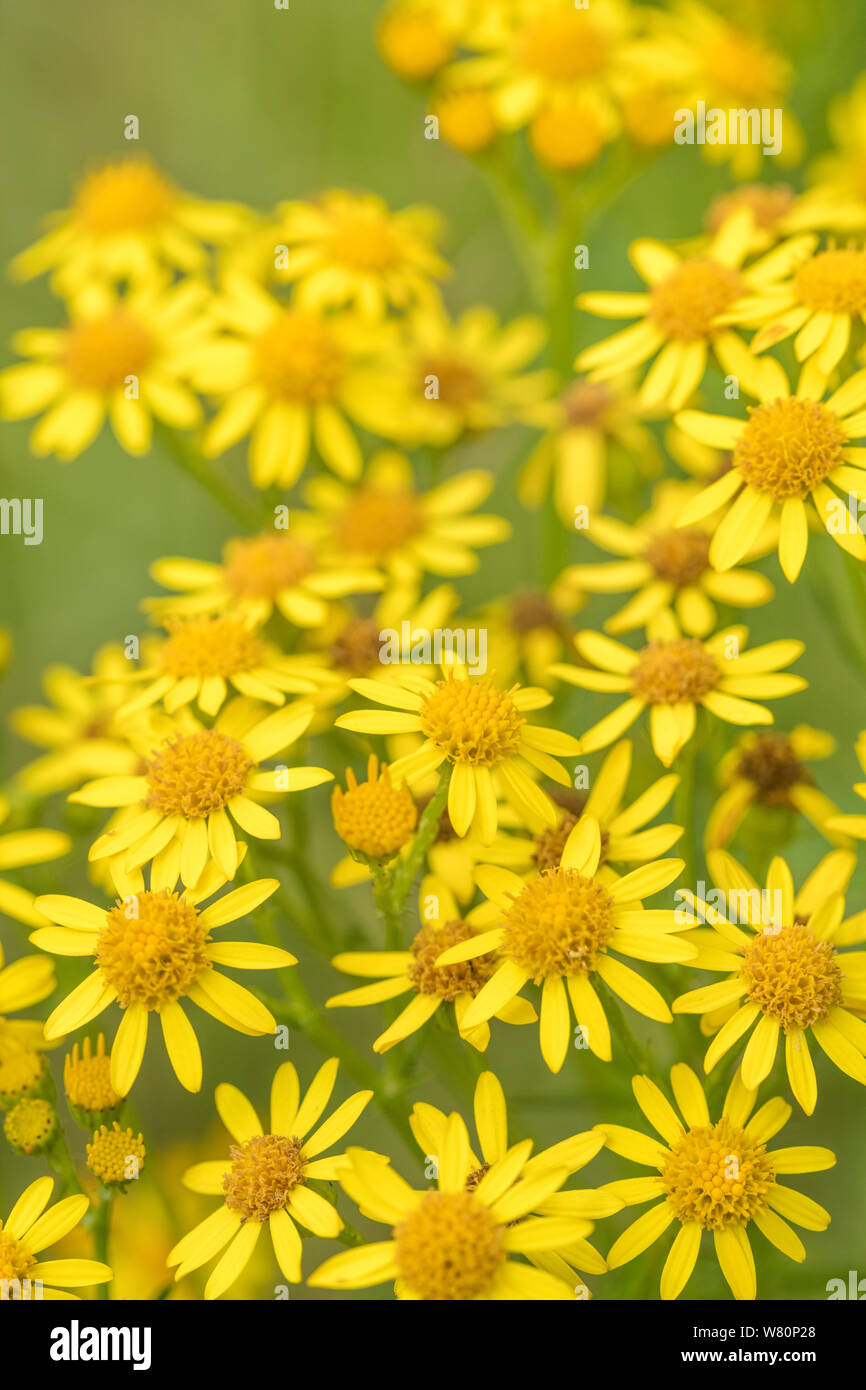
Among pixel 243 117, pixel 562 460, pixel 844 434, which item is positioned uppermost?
pixel 243 117

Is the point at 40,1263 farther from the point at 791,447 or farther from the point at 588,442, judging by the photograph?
the point at 588,442

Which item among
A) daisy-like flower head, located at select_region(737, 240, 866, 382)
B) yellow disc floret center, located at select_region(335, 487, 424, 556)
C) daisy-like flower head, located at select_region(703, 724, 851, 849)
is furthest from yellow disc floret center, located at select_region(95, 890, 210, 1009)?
daisy-like flower head, located at select_region(737, 240, 866, 382)

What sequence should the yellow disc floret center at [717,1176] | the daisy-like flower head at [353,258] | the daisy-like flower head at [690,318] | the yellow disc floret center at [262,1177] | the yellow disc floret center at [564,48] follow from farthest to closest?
the yellow disc floret center at [564,48]
the daisy-like flower head at [353,258]
the daisy-like flower head at [690,318]
the yellow disc floret center at [262,1177]
the yellow disc floret center at [717,1176]

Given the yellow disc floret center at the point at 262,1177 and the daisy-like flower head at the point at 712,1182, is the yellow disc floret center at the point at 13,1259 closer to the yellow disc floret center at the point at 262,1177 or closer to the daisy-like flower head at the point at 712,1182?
the yellow disc floret center at the point at 262,1177

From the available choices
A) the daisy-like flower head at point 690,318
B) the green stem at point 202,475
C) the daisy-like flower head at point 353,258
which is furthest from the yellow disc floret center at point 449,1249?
the daisy-like flower head at point 353,258

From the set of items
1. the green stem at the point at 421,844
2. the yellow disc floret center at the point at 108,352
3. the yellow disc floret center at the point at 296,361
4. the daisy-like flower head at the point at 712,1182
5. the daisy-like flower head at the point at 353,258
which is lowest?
the daisy-like flower head at the point at 712,1182

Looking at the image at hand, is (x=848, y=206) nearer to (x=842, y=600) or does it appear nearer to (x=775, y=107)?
(x=775, y=107)
